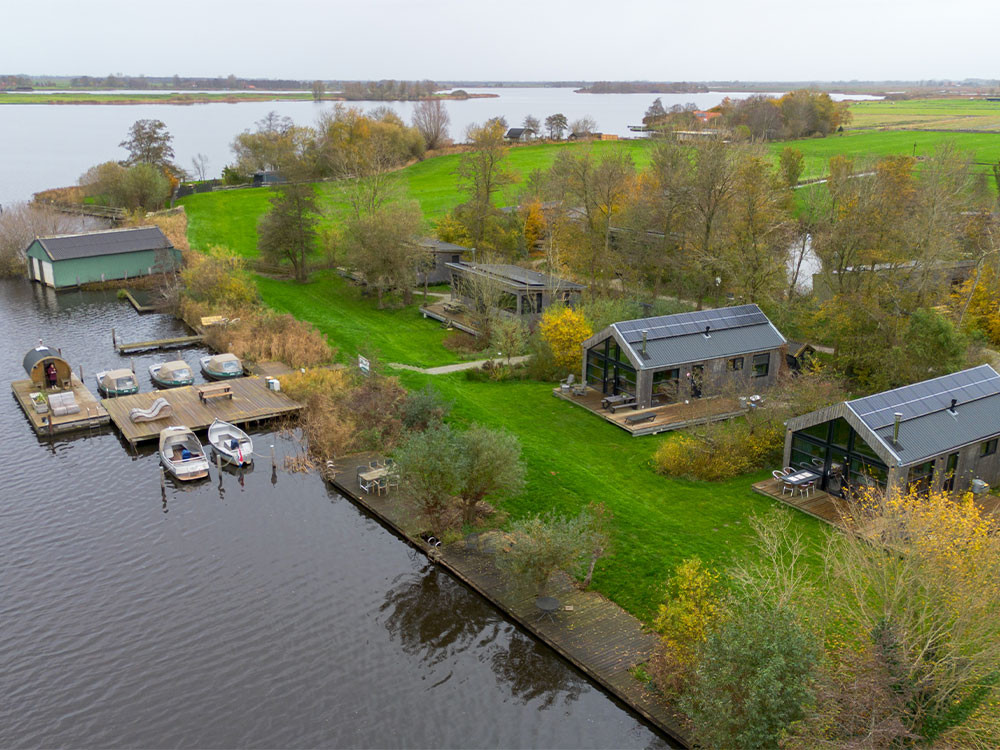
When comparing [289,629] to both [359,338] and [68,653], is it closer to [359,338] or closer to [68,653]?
[68,653]

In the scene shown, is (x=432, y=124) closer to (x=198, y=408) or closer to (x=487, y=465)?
(x=198, y=408)

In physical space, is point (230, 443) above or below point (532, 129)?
below

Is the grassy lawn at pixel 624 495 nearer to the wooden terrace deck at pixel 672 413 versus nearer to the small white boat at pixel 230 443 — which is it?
the wooden terrace deck at pixel 672 413

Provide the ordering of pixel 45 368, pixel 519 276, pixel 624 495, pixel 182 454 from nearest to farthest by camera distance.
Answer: pixel 624 495 → pixel 182 454 → pixel 45 368 → pixel 519 276

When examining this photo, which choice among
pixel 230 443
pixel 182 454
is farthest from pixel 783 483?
pixel 182 454

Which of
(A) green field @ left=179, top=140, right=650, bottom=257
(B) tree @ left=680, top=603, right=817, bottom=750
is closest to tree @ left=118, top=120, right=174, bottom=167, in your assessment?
(A) green field @ left=179, top=140, right=650, bottom=257

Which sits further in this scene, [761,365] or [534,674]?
[761,365]

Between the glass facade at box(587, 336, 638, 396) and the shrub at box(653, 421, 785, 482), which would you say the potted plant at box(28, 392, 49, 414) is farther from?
the shrub at box(653, 421, 785, 482)

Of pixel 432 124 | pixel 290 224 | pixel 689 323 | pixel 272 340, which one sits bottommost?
pixel 272 340
